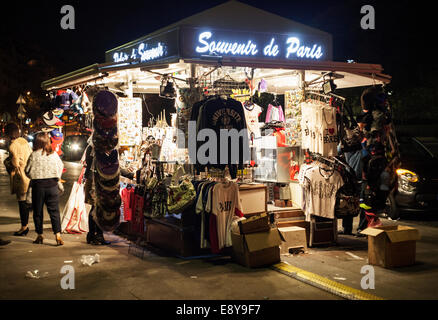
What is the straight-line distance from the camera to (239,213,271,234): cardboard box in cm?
659

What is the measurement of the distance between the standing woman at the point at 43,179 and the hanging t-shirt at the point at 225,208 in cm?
312

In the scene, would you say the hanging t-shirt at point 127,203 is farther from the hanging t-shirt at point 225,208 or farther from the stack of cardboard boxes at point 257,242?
the stack of cardboard boxes at point 257,242

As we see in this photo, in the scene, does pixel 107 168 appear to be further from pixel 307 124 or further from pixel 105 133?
pixel 307 124

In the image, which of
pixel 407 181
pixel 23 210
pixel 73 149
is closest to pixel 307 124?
pixel 407 181

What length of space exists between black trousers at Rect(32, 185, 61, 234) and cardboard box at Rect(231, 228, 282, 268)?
3.40m

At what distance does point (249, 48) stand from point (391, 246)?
417 centimetres

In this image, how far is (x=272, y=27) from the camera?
8.73 metres

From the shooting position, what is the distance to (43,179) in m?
7.98

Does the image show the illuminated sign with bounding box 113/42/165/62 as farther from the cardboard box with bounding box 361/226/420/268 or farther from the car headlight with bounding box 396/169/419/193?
the car headlight with bounding box 396/169/419/193

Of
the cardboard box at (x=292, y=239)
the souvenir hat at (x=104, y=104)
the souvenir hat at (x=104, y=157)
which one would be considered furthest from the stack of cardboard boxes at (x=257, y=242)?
the souvenir hat at (x=104, y=104)

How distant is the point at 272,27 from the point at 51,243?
5827 mm
